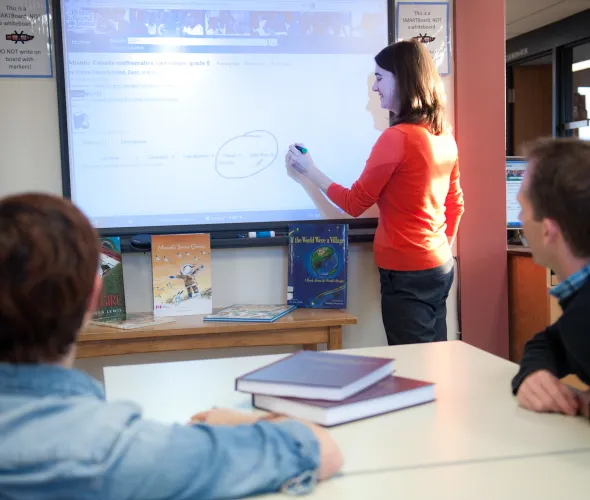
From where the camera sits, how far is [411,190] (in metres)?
2.34

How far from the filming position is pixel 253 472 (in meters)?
0.82

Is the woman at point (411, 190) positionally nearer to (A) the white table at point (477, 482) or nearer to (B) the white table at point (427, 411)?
(B) the white table at point (427, 411)

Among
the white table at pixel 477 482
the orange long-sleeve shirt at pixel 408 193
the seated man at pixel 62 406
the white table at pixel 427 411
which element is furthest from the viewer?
the orange long-sleeve shirt at pixel 408 193

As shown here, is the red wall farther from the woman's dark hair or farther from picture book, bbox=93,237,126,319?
picture book, bbox=93,237,126,319

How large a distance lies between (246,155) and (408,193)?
2.61 ft

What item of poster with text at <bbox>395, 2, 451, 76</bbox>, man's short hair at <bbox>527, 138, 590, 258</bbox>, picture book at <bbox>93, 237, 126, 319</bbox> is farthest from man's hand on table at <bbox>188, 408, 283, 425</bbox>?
poster with text at <bbox>395, 2, 451, 76</bbox>

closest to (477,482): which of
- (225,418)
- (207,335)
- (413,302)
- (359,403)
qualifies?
(359,403)

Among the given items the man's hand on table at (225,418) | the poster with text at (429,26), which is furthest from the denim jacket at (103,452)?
the poster with text at (429,26)

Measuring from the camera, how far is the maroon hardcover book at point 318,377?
41.9 inches

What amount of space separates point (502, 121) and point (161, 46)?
5.14ft

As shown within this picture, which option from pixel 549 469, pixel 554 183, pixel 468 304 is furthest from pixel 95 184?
pixel 549 469

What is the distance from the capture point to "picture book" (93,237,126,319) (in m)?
2.62

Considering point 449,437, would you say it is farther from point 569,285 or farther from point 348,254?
point 348,254

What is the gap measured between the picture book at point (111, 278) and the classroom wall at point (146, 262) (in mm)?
104
